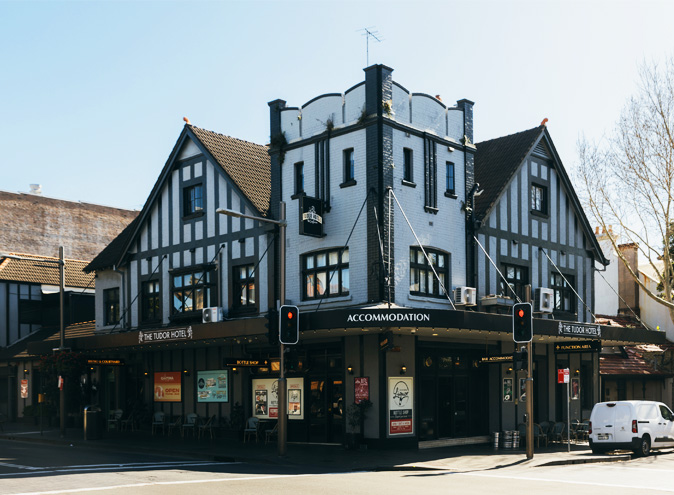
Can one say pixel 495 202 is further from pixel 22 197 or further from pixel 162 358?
pixel 22 197

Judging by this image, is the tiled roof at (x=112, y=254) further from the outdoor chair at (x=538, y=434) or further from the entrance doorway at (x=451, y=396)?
the outdoor chair at (x=538, y=434)

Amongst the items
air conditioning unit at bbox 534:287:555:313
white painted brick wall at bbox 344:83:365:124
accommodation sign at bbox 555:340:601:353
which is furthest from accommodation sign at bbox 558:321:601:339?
white painted brick wall at bbox 344:83:365:124

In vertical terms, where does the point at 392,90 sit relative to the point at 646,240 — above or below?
above

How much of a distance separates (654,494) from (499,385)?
13.5 metres

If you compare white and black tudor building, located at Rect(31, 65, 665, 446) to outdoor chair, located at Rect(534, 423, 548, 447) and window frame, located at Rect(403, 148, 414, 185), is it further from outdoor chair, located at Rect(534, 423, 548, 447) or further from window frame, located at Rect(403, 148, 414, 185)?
outdoor chair, located at Rect(534, 423, 548, 447)

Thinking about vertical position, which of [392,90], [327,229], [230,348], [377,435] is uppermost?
[392,90]

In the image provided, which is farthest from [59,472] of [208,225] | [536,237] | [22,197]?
[22,197]

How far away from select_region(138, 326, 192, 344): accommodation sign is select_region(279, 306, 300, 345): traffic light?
5.67 meters

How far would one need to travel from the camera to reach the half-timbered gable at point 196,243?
28281mm

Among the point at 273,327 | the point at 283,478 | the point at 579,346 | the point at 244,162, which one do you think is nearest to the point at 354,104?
the point at 244,162

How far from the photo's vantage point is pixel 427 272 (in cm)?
2528

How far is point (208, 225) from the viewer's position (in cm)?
2975

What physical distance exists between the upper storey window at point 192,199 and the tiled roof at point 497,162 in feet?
33.2

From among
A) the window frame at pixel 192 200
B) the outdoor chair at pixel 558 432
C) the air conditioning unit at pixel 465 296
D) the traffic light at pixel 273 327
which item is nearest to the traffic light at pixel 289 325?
the traffic light at pixel 273 327
